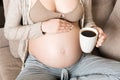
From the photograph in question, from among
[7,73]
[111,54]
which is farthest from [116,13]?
[7,73]

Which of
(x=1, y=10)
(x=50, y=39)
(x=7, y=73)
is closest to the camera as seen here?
(x=50, y=39)

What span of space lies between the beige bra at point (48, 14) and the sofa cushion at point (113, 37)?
0.82ft

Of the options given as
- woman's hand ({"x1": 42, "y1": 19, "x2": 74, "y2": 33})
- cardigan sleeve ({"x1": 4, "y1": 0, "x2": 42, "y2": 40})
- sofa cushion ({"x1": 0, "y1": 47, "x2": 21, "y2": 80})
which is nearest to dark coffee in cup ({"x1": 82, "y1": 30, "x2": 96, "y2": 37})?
woman's hand ({"x1": 42, "y1": 19, "x2": 74, "y2": 33})

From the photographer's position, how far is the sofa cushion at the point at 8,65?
134 centimetres

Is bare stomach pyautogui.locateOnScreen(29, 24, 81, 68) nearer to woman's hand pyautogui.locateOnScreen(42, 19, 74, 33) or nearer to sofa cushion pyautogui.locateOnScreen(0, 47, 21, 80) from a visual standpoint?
woman's hand pyautogui.locateOnScreen(42, 19, 74, 33)

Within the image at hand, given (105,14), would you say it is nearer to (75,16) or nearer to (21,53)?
(75,16)

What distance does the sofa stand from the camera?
136 cm

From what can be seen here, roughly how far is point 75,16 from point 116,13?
0.33 m

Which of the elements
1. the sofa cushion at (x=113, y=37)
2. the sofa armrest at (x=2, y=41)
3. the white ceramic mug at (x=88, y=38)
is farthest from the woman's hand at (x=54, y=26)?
the sofa armrest at (x=2, y=41)

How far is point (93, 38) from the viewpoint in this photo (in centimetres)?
105

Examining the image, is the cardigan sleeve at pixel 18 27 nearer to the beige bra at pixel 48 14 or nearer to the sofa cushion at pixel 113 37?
the beige bra at pixel 48 14

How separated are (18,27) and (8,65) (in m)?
0.31

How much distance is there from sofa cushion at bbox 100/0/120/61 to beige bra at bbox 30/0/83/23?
0.82ft

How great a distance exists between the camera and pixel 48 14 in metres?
1.20
